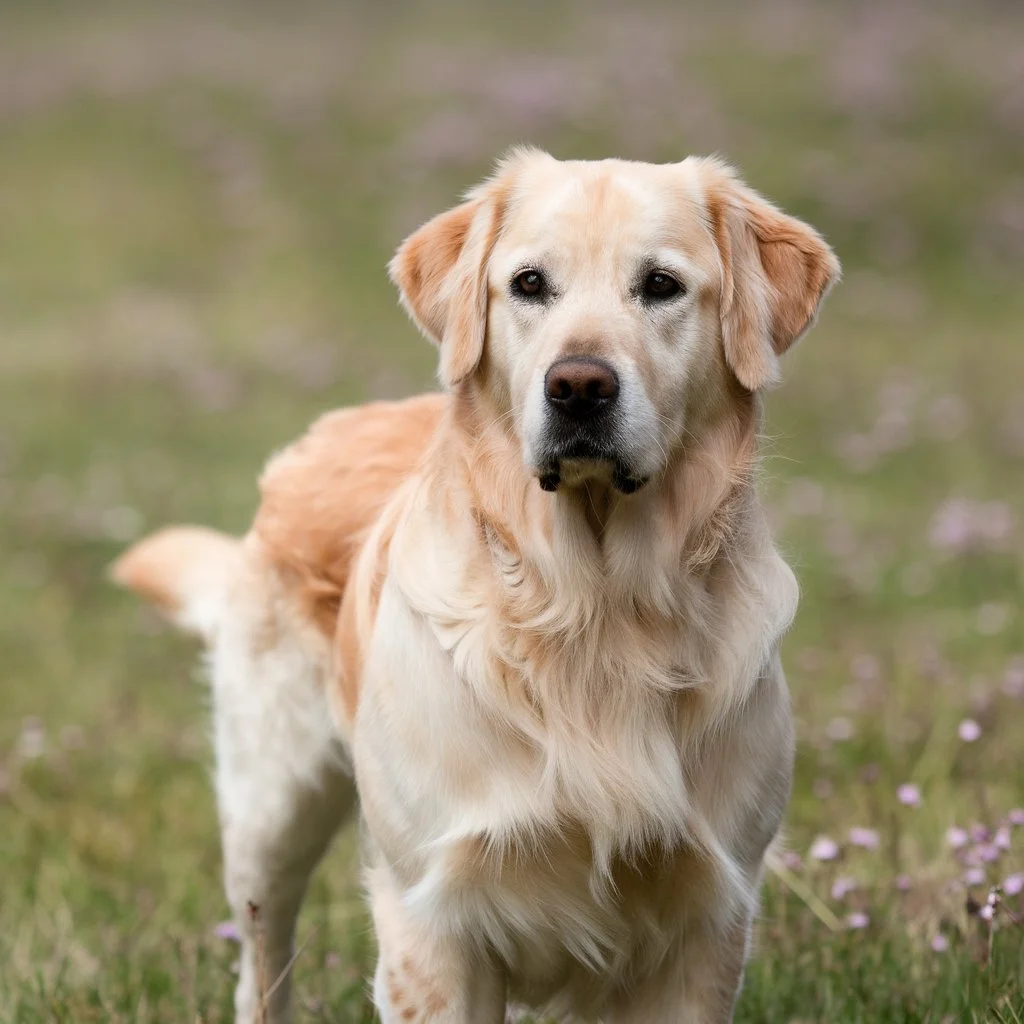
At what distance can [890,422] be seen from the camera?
375 inches

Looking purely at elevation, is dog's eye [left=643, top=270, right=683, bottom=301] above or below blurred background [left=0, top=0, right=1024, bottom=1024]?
above

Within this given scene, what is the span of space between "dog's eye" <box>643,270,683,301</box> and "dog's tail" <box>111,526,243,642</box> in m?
1.79

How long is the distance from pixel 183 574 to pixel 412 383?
6.18 m

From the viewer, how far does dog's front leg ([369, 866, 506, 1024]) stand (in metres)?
2.92

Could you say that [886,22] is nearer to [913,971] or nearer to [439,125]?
[439,125]

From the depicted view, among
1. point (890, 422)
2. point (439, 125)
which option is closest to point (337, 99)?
point (439, 125)

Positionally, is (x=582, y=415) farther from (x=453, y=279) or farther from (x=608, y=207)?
(x=453, y=279)

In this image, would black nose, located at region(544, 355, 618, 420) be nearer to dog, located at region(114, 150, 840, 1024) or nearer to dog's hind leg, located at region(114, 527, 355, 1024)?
dog, located at region(114, 150, 840, 1024)

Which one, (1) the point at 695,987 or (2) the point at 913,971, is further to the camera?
(2) the point at 913,971

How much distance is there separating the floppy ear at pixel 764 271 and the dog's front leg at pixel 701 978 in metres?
1.01

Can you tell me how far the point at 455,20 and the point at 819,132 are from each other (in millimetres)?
6689

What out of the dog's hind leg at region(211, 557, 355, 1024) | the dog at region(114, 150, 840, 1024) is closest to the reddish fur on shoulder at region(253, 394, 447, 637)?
the dog's hind leg at region(211, 557, 355, 1024)

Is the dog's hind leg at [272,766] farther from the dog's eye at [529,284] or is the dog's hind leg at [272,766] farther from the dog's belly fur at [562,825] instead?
the dog's eye at [529,284]

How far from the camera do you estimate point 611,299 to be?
285 cm
